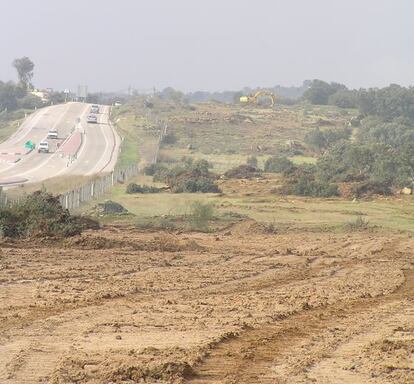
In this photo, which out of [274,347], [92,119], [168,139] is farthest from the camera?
[92,119]

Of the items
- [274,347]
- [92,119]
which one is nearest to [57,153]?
[92,119]

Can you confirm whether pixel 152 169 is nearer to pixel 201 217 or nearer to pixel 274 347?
pixel 201 217

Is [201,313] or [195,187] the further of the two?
[195,187]

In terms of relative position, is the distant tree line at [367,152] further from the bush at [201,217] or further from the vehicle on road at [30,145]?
the vehicle on road at [30,145]

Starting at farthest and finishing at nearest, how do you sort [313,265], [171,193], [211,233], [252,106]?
[252,106]
[171,193]
[211,233]
[313,265]

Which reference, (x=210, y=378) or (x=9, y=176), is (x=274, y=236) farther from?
(x=9, y=176)

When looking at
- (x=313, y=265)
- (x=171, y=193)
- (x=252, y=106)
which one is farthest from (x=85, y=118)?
(x=313, y=265)

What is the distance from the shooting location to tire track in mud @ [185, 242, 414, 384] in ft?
31.2

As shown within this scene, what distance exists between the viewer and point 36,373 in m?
9.45

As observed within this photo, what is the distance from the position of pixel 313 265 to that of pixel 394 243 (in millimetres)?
6601

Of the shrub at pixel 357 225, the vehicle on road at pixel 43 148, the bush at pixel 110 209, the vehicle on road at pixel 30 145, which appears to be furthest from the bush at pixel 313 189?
the vehicle on road at pixel 30 145

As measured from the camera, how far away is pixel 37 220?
2473 cm

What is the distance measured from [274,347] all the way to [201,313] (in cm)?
302

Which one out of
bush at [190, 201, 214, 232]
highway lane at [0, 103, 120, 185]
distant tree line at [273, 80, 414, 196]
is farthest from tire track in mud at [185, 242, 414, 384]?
highway lane at [0, 103, 120, 185]
